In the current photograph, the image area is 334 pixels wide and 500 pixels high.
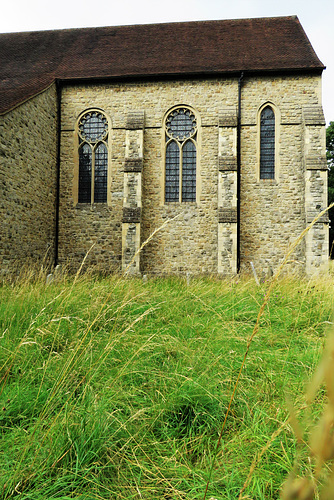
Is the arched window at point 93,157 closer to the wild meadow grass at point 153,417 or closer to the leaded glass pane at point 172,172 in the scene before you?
the leaded glass pane at point 172,172

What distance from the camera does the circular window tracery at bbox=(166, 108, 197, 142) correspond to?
44.9 feet

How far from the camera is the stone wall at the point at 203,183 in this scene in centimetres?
1282

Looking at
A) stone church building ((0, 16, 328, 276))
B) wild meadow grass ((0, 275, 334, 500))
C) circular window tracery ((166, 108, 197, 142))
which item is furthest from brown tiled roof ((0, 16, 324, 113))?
wild meadow grass ((0, 275, 334, 500))

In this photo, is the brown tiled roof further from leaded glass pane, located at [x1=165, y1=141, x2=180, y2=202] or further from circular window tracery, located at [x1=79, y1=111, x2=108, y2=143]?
leaded glass pane, located at [x1=165, y1=141, x2=180, y2=202]

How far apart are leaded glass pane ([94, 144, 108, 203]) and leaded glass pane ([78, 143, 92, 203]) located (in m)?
0.29

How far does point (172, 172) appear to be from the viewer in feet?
45.5

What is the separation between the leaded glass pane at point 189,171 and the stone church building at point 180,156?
0.04m

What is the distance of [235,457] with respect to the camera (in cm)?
168

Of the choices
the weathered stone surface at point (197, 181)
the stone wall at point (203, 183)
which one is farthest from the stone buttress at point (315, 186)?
the stone wall at point (203, 183)

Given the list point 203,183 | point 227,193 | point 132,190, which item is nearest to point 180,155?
point 203,183

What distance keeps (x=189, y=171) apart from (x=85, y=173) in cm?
480

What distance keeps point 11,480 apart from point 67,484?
0.85 ft

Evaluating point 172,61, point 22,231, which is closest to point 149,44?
point 172,61

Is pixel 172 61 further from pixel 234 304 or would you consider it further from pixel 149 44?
pixel 234 304
